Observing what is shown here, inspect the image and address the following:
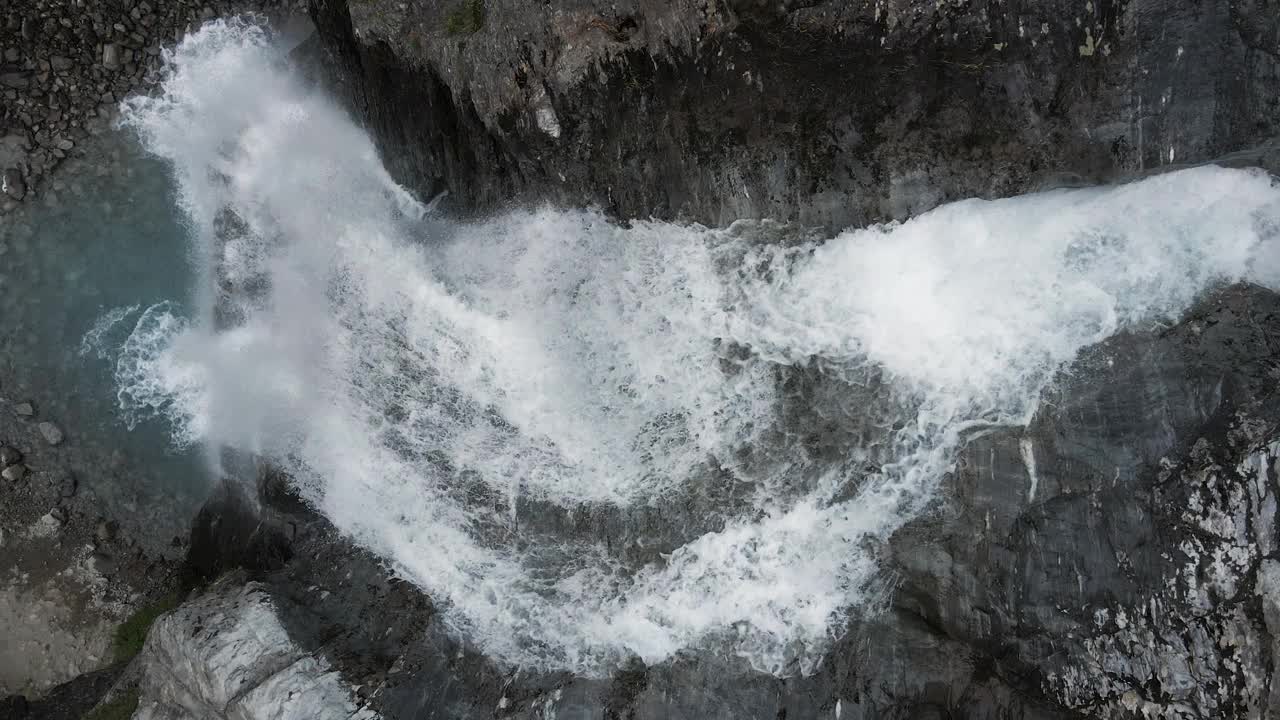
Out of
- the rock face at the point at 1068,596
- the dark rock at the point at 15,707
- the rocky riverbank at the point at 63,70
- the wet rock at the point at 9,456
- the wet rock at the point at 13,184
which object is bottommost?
the dark rock at the point at 15,707

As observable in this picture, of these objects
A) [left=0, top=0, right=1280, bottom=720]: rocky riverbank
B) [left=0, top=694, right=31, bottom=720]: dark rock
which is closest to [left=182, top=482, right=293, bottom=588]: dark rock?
[left=0, top=0, right=1280, bottom=720]: rocky riverbank

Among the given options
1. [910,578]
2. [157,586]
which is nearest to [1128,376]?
[910,578]

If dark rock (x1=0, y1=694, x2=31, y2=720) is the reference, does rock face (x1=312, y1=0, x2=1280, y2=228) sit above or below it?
above

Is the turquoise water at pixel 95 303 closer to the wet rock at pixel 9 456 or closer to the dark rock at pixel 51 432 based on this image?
the dark rock at pixel 51 432

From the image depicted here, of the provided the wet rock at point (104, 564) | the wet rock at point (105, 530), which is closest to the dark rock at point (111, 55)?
the wet rock at point (105, 530)

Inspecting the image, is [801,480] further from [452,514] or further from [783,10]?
[783,10]

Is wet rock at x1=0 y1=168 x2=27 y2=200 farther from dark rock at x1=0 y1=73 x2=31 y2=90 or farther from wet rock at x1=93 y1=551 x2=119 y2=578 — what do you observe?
wet rock at x1=93 y1=551 x2=119 y2=578
